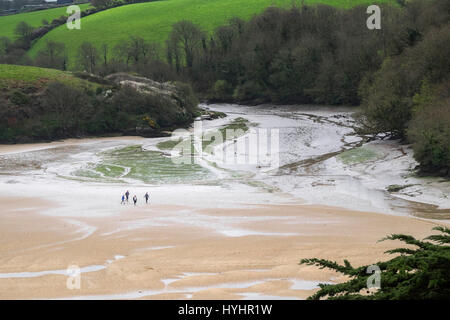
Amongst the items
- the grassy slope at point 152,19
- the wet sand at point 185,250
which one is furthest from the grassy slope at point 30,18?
the wet sand at point 185,250

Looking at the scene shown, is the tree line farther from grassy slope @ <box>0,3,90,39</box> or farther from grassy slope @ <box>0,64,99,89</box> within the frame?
grassy slope @ <box>0,64,99,89</box>

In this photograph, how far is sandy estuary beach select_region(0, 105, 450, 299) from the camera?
12.4 m

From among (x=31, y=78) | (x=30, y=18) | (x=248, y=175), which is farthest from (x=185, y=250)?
(x=30, y=18)

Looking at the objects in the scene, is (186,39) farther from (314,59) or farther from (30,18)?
(30,18)

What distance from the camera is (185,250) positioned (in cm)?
1537

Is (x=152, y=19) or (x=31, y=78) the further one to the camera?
(x=152, y=19)

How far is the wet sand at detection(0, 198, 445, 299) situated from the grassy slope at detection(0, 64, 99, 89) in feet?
124

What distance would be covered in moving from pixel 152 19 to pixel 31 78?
177 feet

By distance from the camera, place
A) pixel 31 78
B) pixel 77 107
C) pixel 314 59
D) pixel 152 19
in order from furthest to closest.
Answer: pixel 152 19 → pixel 314 59 → pixel 31 78 → pixel 77 107

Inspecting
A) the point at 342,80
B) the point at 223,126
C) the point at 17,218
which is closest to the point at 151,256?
the point at 17,218

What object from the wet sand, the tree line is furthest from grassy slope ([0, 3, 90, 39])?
the wet sand

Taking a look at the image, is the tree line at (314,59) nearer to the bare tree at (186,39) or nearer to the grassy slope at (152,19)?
the bare tree at (186,39)

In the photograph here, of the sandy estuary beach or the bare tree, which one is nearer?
the sandy estuary beach

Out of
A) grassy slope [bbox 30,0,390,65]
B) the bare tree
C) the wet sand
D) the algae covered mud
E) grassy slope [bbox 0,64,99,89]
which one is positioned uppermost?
grassy slope [bbox 30,0,390,65]
